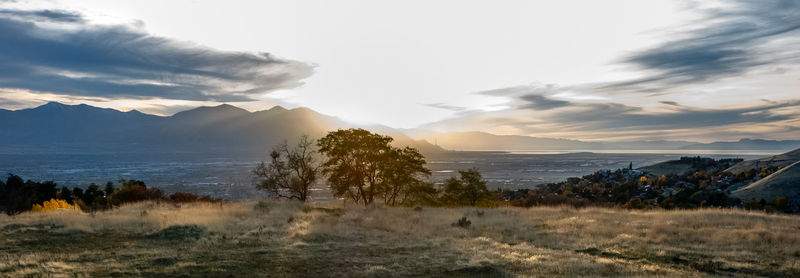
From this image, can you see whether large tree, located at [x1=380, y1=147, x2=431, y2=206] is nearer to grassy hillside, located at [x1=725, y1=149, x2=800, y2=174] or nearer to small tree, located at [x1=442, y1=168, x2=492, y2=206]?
small tree, located at [x1=442, y1=168, x2=492, y2=206]

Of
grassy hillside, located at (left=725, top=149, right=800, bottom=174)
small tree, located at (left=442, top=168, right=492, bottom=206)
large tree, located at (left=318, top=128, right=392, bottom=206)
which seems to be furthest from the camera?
grassy hillside, located at (left=725, top=149, right=800, bottom=174)

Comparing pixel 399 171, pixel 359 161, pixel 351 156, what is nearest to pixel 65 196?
pixel 351 156

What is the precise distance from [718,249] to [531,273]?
8.83 metres

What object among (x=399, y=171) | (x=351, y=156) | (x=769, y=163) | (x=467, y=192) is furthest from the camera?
(x=769, y=163)

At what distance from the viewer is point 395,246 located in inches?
698

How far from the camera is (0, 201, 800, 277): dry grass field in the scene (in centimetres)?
1304

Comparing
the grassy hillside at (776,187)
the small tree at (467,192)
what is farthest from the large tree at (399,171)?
the grassy hillside at (776,187)

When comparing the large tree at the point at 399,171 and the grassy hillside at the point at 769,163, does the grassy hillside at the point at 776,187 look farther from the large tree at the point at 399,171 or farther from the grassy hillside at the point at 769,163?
the large tree at the point at 399,171

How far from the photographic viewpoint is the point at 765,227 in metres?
20.9

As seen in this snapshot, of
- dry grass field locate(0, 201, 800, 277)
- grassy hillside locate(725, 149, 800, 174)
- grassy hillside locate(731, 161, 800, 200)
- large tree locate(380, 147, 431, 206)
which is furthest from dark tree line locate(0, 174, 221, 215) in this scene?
grassy hillside locate(725, 149, 800, 174)

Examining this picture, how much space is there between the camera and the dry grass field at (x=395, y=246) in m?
13.0

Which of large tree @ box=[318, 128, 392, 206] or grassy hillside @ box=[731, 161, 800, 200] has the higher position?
large tree @ box=[318, 128, 392, 206]

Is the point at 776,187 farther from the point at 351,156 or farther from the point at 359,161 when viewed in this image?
the point at 351,156

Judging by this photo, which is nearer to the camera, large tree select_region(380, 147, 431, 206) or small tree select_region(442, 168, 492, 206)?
large tree select_region(380, 147, 431, 206)
